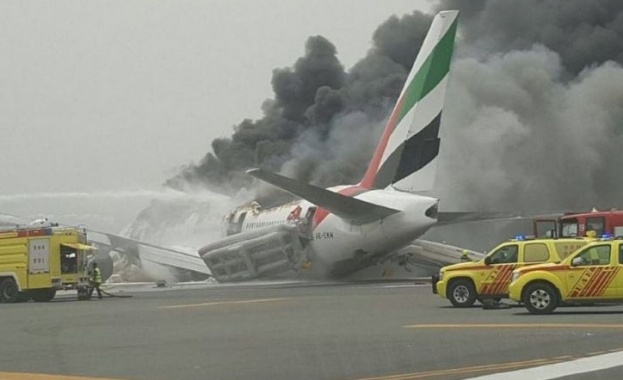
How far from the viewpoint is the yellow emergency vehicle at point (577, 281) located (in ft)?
86.7

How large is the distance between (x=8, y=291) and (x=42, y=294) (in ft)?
4.24

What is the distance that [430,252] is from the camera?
168 feet

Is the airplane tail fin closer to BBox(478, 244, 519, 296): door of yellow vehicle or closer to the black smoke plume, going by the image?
BBox(478, 244, 519, 296): door of yellow vehicle

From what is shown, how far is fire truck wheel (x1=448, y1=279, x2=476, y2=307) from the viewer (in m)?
30.7

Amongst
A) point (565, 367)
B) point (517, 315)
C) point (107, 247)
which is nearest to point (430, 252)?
point (107, 247)

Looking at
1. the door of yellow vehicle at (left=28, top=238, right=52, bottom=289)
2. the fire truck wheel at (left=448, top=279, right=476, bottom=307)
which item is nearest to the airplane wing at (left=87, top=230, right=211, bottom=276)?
the door of yellow vehicle at (left=28, top=238, right=52, bottom=289)

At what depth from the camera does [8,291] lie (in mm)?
42469

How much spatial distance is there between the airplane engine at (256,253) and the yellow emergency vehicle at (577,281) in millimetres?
21595

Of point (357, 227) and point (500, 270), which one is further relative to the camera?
point (357, 227)

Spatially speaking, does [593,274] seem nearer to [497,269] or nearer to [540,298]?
[540,298]

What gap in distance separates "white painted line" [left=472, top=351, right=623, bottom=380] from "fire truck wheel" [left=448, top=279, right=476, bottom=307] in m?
12.7

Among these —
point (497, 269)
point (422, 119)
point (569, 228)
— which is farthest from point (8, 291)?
point (569, 228)

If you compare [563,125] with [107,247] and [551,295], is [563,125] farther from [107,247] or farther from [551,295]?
[551,295]

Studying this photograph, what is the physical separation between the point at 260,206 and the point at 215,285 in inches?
203
